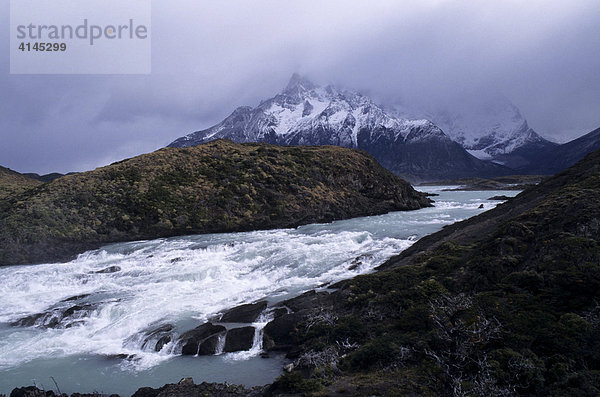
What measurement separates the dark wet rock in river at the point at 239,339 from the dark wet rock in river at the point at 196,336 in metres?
0.55

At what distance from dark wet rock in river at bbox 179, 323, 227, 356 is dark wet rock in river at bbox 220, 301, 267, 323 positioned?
98 centimetres

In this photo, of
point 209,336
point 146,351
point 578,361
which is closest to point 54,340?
point 146,351

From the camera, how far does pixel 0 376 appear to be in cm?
1230

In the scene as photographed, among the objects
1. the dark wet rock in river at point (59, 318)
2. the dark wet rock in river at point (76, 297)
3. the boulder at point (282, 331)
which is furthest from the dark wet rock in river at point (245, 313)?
the dark wet rock in river at point (76, 297)

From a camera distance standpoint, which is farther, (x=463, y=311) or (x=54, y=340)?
(x=54, y=340)

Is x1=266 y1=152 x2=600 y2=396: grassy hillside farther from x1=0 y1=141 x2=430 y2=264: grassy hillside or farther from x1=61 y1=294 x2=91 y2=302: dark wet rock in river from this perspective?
x1=0 y1=141 x2=430 y2=264: grassy hillside

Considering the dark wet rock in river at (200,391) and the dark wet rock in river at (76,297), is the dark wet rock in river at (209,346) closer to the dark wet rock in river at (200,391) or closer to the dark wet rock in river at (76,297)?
the dark wet rock in river at (200,391)

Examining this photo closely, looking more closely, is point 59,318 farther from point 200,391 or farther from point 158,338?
point 200,391

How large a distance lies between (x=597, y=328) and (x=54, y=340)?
19817 mm

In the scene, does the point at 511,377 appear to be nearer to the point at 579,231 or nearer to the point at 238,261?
the point at 579,231

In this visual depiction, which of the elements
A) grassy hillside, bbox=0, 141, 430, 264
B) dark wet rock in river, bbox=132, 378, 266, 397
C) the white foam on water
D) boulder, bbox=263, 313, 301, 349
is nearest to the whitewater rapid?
the white foam on water

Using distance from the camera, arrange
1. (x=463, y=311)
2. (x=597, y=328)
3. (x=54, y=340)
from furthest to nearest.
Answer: (x=54, y=340)
(x=463, y=311)
(x=597, y=328)

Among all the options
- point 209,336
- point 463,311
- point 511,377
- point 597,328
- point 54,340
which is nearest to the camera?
point 511,377

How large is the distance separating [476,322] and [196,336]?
10.4 metres
